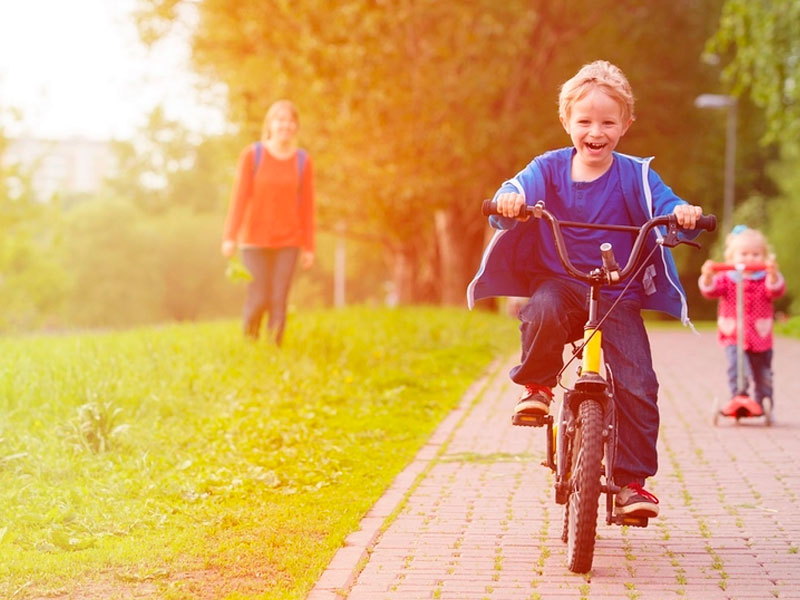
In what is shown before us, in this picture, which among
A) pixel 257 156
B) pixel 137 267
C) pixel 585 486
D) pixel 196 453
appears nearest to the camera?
pixel 585 486

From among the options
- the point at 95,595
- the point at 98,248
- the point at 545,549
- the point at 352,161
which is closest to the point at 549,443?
the point at 545,549

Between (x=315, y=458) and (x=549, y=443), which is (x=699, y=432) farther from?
(x=549, y=443)

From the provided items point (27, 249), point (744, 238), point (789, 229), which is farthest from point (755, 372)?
point (27, 249)

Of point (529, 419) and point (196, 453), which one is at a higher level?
point (529, 419)

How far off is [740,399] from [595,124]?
4.59 m

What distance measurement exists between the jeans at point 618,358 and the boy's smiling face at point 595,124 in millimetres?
505

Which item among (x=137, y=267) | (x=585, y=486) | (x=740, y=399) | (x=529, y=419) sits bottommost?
(x=137, y=267)

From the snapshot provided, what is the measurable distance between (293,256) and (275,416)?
2.90 meters

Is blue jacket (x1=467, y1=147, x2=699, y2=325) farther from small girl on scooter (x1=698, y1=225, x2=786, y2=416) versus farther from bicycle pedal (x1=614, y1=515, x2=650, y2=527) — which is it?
small girl on scooter (x1=698, y1=225, x2=786, y2=416)

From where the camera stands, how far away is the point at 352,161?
74.1ft

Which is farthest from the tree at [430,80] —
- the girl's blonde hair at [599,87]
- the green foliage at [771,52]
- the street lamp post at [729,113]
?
the girl's blonde hair at [599,87]

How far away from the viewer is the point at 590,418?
453 cm

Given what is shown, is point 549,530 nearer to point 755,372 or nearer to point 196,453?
point 196,453

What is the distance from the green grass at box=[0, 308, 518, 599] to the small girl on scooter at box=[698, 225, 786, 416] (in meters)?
2.10
